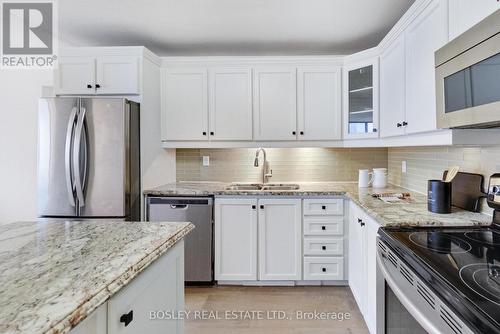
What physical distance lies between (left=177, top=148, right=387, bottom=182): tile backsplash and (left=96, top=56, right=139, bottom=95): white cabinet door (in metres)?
0.95

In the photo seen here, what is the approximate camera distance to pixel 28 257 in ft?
3.30

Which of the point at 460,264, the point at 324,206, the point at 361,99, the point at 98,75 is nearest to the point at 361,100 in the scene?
the point at 361,99

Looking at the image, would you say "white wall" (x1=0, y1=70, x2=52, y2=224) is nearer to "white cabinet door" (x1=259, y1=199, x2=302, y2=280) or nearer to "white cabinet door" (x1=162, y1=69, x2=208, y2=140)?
"white cabinet door" (x1=162, y1=69, x2=208, y2=140)

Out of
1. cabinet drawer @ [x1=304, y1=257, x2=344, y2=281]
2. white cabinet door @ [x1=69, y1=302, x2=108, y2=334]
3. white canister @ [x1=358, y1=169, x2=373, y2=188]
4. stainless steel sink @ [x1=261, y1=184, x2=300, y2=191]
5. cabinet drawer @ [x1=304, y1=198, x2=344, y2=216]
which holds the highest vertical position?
white canister @ [x1=358, y1=169, x2=373, y2=188]

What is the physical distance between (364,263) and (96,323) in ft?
5.86

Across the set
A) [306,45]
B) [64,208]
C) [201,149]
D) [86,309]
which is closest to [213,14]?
[306,45]

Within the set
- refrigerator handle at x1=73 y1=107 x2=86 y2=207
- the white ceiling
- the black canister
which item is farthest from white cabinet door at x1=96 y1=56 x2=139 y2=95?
the black canister

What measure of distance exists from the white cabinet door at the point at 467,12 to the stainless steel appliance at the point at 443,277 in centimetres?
77

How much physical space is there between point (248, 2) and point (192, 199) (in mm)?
1751

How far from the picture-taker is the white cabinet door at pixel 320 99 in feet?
10.0

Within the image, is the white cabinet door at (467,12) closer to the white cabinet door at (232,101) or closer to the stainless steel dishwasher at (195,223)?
the white cabinet door at (232,101)

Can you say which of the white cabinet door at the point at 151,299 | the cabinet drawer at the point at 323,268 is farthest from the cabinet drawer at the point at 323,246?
the white cabinet door at the point at 151,299

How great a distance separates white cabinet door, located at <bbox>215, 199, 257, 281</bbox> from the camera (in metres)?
2.80

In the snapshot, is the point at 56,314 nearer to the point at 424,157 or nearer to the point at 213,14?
the point at 213,14
